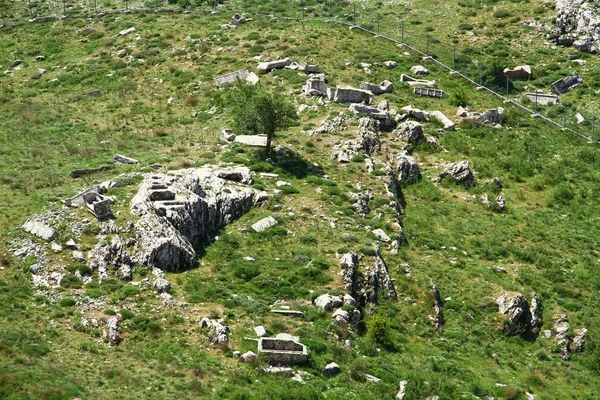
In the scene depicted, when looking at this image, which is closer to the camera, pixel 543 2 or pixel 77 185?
pixel 77 185

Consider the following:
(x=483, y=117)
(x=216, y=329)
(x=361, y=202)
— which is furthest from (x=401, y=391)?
(x=483, y=117)

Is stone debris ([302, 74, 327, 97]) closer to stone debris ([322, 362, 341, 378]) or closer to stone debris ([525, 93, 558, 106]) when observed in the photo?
stone debris ([525, 93, 558, 106])

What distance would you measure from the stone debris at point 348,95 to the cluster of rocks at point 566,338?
30.7 m

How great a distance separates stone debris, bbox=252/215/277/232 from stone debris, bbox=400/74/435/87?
34520 mm

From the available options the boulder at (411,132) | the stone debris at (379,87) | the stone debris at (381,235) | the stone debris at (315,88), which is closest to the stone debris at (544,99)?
the stone debris at (379,87)

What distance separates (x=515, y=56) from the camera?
335 ft

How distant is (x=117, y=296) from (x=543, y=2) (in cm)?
7546

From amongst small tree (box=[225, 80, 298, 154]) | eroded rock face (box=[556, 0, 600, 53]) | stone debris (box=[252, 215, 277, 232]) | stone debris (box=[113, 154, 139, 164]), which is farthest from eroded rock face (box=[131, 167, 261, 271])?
eroded rock face (box=[556, 0, 600, 53])

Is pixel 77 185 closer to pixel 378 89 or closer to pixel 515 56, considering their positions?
pixel 378 89

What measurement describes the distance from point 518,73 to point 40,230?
58.4 meters

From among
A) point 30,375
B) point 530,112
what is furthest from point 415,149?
point 30,375

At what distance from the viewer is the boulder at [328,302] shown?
55406 mm

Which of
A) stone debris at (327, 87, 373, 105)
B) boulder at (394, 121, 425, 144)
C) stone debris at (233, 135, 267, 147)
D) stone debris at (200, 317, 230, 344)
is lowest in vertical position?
boulder at (394, 121, 425, 144)

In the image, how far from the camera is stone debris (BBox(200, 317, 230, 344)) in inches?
1983
